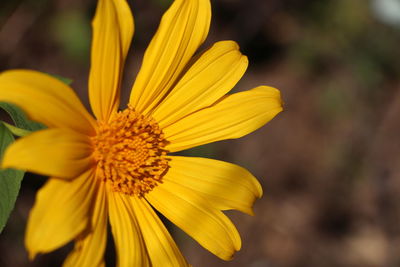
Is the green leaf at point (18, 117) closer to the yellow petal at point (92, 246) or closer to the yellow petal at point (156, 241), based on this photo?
the yellow petal at point (92, 246)

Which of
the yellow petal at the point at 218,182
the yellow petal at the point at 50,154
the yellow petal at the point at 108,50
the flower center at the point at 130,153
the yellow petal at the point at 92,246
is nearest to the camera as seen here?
the yellow petal at the point at 50,154

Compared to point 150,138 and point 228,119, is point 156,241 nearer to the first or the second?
point 150,138

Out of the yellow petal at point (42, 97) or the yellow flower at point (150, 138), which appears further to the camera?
the yellow flower at point (150, 138)

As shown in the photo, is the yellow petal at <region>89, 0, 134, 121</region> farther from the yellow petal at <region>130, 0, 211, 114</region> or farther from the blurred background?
the blurred background

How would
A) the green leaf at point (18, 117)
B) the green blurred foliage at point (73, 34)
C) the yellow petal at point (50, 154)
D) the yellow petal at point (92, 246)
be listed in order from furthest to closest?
the green blurred foliage at point (73, 34) → the green leaf at point (18, 117) → the yellow petal at point (92, 246) → the yellow petal at point (50, 154)

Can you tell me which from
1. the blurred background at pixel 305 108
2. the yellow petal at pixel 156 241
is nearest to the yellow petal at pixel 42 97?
the yellow petal at pixel 156 241

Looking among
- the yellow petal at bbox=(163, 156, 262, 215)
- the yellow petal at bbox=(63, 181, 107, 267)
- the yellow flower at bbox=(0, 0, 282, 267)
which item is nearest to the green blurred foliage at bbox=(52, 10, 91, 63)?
the yellow flower at bbox=(0, 0, 282, 267)

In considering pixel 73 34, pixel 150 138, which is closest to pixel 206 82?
pixel 150 138
